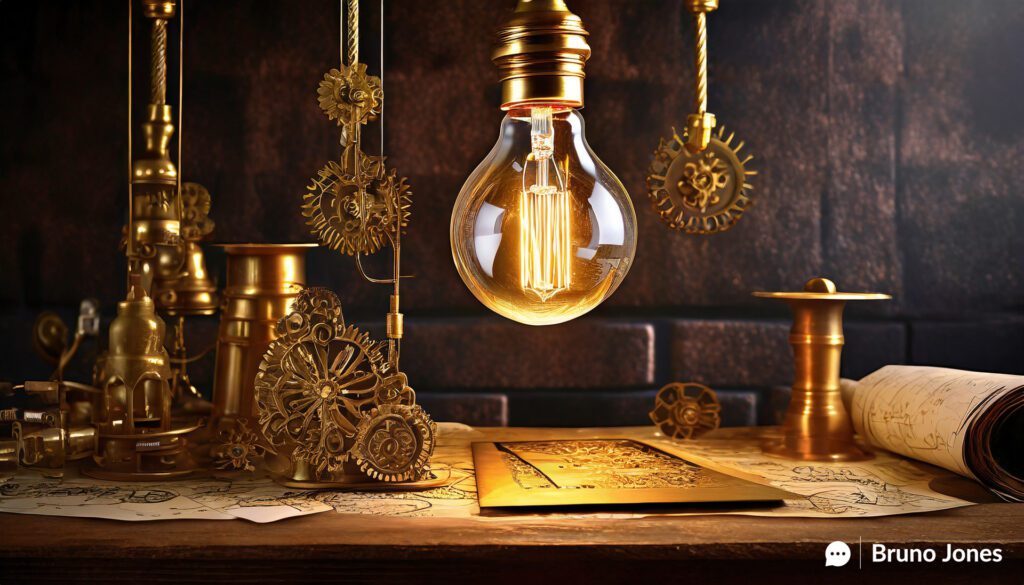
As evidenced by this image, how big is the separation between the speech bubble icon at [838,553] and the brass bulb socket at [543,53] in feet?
1.37

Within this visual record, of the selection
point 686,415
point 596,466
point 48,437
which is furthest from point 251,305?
point 686,415

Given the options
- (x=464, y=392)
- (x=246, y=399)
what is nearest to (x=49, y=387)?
(x=246, y=399)

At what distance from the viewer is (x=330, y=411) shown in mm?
816

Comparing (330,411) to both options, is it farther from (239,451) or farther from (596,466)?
(596,466)

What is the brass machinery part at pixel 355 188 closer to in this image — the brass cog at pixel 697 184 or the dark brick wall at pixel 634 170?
the dark brick wall at pixel 634 170

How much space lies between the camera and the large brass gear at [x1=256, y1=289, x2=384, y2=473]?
811 millimetres

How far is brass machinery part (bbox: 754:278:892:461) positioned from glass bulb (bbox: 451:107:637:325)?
0.22m

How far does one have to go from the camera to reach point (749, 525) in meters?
0.68

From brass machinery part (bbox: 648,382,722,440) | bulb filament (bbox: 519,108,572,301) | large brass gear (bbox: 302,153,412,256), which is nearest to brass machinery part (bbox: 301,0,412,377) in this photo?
large brass gear (bbox: 302,153,412,256)

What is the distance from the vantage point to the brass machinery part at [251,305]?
3.09ft

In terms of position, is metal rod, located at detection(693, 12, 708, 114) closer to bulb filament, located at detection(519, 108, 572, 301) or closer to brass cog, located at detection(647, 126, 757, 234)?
brass cog, located at detection(647, 126, 757, 234)

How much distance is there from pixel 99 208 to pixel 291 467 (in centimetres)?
53

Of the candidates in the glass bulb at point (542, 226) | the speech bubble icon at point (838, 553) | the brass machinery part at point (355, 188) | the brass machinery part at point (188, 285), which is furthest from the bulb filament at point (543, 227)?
the brass machinery part at point (188, 285)

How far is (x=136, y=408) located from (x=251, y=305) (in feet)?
0.48
